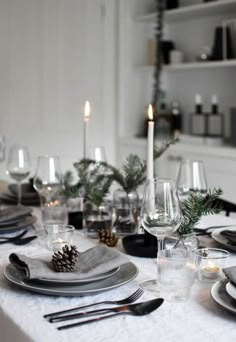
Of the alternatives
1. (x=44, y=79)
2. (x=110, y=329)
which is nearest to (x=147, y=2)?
(x=44, y=79)

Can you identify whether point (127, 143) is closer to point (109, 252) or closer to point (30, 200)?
point (30, 200)

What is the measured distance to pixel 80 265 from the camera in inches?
45.1

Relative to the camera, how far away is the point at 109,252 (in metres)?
1.17

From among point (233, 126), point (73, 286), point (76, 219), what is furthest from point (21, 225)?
point (233, 126)

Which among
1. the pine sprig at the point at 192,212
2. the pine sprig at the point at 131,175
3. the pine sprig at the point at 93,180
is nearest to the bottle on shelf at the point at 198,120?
the pine sprig at the point at 93,180

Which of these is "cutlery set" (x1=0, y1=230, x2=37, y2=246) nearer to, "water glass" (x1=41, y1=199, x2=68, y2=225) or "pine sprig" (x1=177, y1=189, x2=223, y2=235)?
"water glass" (x1=41, y1=199, x2=68, y2=225)

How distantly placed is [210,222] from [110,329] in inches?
35.4

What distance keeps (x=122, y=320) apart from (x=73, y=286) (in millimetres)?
157

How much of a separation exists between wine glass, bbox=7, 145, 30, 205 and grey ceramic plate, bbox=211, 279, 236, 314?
1014mm

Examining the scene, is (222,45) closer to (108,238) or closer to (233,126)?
(233,126)

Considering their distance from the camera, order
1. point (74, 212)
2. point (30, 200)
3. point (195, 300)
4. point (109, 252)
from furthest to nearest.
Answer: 1. point (30, 200)
2. point (74, 212)
3. point (109, 252)
4. point (195, 300)

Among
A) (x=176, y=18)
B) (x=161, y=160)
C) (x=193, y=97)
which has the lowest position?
(x=161, y=160)

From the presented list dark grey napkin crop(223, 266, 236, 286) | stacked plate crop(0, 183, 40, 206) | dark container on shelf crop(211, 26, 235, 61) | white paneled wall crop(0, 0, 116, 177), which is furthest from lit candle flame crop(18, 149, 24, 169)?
dark container on shelf crop(211, 26, 235, 61)

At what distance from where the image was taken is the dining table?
87cm
